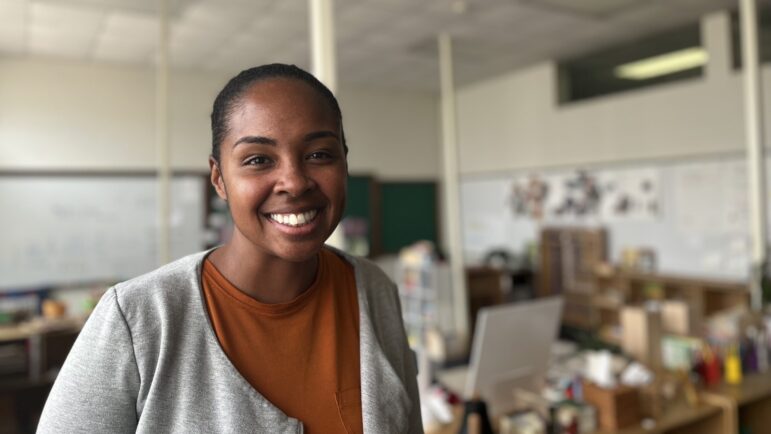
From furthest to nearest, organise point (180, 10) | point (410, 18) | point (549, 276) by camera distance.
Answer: point (549, 276) < point (410, 18) < point (180, 10)

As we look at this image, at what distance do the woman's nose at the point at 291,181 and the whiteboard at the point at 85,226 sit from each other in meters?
5.23

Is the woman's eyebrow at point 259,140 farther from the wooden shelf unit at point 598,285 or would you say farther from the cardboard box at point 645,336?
the wooden shelf unit at point 598,285

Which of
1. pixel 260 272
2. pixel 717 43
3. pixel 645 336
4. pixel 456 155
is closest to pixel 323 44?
pixel 260 272

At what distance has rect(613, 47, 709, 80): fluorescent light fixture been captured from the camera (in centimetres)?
503

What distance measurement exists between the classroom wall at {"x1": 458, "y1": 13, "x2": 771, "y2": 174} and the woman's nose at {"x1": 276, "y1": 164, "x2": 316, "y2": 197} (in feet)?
16.6

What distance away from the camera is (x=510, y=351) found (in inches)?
88.9

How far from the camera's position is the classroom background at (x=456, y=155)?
4.17 m

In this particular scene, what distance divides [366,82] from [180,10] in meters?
3.08

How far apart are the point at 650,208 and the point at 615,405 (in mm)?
3760

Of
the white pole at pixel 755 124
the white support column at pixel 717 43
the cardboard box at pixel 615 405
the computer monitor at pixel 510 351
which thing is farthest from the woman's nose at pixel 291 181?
the white support column at pixel 717 43

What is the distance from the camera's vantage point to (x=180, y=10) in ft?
14.4

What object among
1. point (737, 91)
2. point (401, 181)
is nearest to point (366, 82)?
point (401, 181)

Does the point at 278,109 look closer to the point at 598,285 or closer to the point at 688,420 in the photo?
the point at 688,420

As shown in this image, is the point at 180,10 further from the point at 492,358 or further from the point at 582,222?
the point at 582,222
